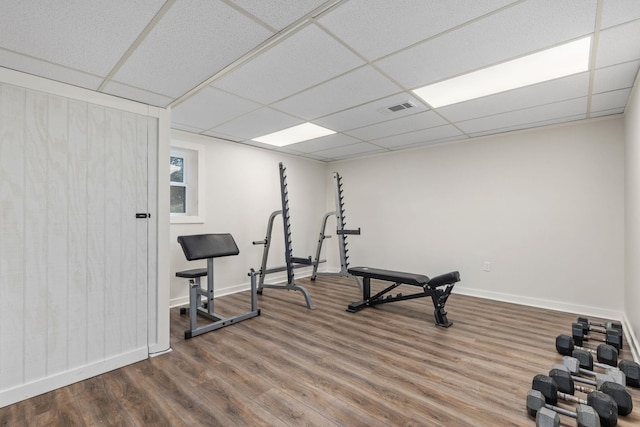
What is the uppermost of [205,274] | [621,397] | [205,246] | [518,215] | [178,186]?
[178,186]

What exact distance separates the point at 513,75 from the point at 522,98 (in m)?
0.48

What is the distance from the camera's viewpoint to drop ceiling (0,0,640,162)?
1.58 m

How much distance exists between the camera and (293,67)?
88.0 inches

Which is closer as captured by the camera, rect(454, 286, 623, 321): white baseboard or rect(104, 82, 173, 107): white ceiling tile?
rect(104, 82, 173, 107): white ceiling tile

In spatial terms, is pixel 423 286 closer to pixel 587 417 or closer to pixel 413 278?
pixel 413 278

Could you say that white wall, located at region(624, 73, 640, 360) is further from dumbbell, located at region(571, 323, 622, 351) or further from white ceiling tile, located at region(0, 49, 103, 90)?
white ceiling tile, located at region(0, 49, 103, 90)

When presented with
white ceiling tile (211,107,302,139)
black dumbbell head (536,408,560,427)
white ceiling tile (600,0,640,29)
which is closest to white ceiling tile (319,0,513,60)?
white ceiling tile (600,0,640,29)

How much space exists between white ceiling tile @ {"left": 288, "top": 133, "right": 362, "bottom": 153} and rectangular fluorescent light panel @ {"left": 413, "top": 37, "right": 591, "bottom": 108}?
149cm

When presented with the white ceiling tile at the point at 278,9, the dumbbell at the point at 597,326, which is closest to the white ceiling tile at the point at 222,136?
the white ceiling tile at the point at 278,9

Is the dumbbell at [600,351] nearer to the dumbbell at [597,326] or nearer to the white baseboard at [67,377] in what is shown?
the dumbbell at [597,326]

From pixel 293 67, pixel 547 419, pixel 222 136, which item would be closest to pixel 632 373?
pixel 547 419

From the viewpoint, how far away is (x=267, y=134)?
411cm

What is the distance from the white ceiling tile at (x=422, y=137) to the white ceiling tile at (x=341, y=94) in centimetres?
142

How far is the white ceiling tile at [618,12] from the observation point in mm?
1568
